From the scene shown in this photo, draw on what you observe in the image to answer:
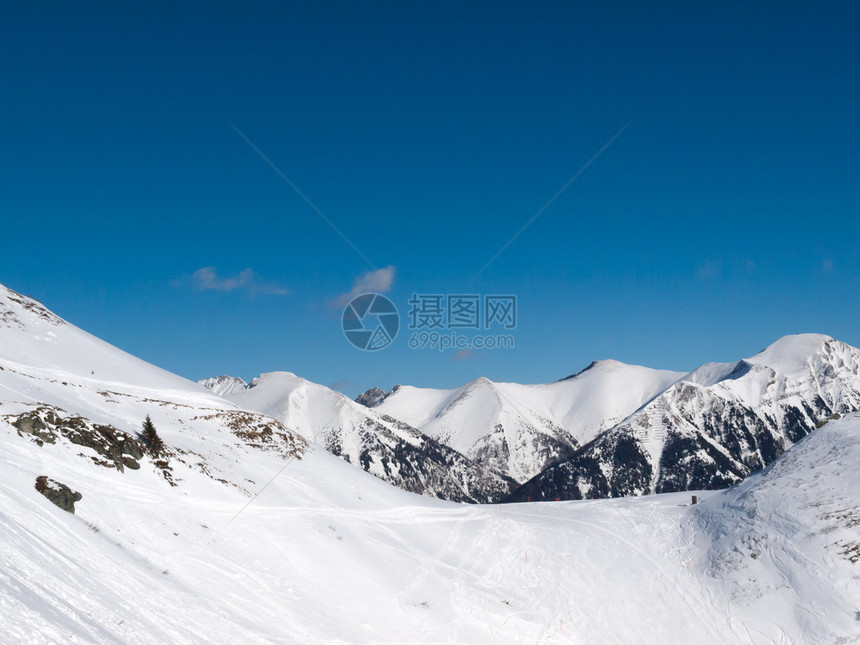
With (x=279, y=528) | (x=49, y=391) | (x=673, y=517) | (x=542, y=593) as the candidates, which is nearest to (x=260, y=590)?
(x=279, y=528)

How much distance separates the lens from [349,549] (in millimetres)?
33750

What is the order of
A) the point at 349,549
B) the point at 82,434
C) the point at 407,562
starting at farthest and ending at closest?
the point at 407,562 < the point at 349,549 < the point at 82,434

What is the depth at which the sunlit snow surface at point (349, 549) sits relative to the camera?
2048cm

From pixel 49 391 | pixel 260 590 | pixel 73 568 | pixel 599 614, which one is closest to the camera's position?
pixel 73 568

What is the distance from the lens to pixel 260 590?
1004 inches

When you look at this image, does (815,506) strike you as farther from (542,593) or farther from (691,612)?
(542,593)

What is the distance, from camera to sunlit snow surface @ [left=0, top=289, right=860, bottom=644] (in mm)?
20484

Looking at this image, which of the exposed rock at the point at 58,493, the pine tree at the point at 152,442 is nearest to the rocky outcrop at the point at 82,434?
the pine tree at the point at 152,442

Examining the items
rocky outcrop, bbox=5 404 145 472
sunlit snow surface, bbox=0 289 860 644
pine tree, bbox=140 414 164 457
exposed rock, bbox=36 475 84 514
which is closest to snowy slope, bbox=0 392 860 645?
sunlit snow surface, bbox=0 289 860 644

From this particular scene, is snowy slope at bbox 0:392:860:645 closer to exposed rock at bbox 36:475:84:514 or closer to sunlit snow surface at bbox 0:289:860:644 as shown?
sunlit snow surface at bbox 0:289:860:644

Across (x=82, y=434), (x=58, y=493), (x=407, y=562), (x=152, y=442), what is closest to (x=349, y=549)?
(x=407, y=562)

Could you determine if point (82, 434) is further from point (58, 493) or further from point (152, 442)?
point (58, 493)

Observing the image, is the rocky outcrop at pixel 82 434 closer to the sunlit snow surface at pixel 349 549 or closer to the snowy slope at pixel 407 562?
the sunlit snow surface at pixel 349 549

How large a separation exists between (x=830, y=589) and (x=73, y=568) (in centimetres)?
3772
